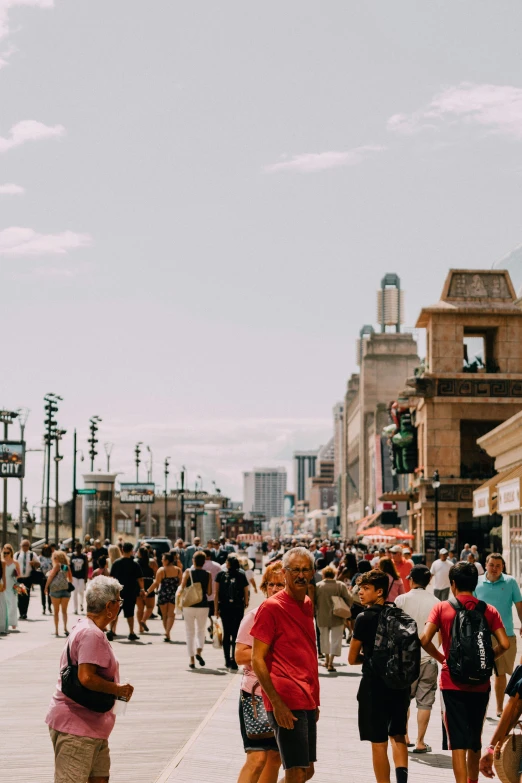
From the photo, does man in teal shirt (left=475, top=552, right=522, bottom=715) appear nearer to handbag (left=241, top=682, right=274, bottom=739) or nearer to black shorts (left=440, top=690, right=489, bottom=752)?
black shorts (left=440, top=690, right=489, bottom=752)

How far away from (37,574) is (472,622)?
2274 centimetres

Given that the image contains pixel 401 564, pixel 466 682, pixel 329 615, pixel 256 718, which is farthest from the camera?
pixel 401 564

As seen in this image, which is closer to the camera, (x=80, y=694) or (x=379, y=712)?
(x=80, y=694)

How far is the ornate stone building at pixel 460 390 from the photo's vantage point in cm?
6506

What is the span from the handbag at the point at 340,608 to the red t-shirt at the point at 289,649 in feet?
35.8

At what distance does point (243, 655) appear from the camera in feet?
27.1

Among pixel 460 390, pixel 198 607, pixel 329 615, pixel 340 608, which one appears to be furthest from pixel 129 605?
pixel 460 390

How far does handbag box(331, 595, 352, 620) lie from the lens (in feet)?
59.3

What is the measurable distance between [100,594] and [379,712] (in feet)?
8.86

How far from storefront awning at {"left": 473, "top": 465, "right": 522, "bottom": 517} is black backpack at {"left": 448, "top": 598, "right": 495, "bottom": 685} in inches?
883

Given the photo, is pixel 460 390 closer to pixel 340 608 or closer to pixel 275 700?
pixel 340 608

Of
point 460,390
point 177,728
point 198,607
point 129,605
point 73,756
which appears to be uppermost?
point 460,390

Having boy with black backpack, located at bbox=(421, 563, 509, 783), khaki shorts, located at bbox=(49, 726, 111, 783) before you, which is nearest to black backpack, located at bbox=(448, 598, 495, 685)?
boy with black backpack, located at bbox=(421, 563, 509, 783)

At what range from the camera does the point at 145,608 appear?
83.3 feet
